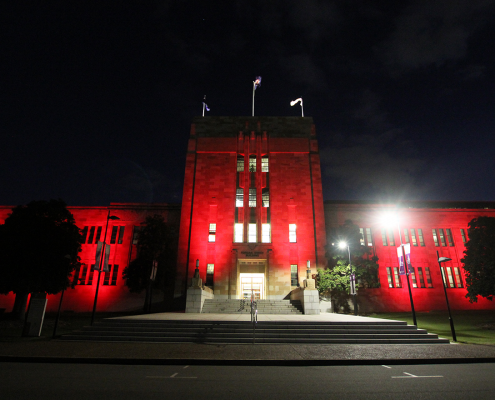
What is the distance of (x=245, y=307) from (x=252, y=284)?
6.78 m

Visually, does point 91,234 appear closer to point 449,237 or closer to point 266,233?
point 266,233

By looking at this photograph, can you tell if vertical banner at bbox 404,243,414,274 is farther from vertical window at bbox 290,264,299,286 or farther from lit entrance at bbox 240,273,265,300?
lit entrance at bbox 240,273,265,300

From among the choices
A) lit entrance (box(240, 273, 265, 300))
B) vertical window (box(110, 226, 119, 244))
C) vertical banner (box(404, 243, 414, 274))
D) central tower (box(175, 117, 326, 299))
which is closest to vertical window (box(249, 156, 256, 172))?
central tower (box(175, 117, 326, 299))

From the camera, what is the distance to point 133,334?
14.4 meters

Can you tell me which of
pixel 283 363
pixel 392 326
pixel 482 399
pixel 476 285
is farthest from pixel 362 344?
pixel 476 285

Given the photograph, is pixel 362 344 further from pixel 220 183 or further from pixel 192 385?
pixel 220 183

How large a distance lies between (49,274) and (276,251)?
23.0 m

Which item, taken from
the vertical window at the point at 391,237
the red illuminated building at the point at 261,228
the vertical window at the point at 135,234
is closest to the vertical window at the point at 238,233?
the red illuminated building at the point at 261,228

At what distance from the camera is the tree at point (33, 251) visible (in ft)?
77.2

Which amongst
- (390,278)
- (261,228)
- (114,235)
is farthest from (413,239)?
(114,235)

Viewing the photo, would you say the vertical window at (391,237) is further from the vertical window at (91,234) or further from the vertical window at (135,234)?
the vertical window at (91,234)

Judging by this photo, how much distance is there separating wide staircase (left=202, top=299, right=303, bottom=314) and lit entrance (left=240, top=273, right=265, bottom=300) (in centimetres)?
505

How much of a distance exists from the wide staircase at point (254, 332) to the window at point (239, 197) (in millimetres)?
20581

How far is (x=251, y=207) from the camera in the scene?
35.1 meters
